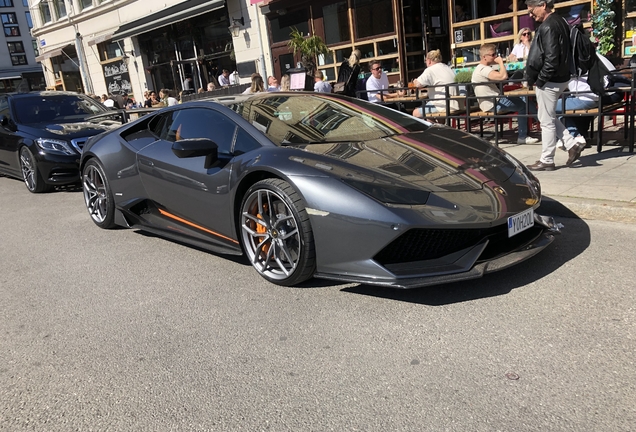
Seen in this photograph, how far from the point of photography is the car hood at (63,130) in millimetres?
8094

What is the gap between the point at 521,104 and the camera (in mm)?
7996

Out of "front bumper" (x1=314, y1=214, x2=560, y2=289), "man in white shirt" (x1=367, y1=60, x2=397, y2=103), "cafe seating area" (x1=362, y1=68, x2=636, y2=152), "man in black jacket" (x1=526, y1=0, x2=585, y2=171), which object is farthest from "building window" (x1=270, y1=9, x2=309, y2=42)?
"front bumper" (x1=314, y1=214, x2=560, y2=289)

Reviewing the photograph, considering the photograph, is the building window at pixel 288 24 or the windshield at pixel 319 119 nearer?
the windshield at pixel 319 119

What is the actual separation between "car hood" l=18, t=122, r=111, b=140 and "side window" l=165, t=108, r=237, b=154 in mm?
3921

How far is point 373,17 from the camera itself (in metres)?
14.1

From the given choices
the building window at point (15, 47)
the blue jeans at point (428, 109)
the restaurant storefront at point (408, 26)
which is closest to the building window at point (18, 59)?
the building window at point (15, 47)

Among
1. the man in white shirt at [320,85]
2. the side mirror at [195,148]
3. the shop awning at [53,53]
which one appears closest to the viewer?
the side mirror at [195,148]

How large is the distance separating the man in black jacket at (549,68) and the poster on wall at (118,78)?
22.3 metres

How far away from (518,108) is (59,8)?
2939 centimetres

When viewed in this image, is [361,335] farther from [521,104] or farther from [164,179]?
[521,104]

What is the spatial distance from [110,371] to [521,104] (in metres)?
6.80

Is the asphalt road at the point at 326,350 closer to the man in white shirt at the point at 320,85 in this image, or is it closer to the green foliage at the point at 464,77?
the green foliage at the point at 464,77

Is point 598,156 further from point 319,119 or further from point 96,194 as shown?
point 96,194

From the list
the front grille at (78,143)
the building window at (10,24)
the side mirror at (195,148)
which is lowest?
the front grille at (78,143)
